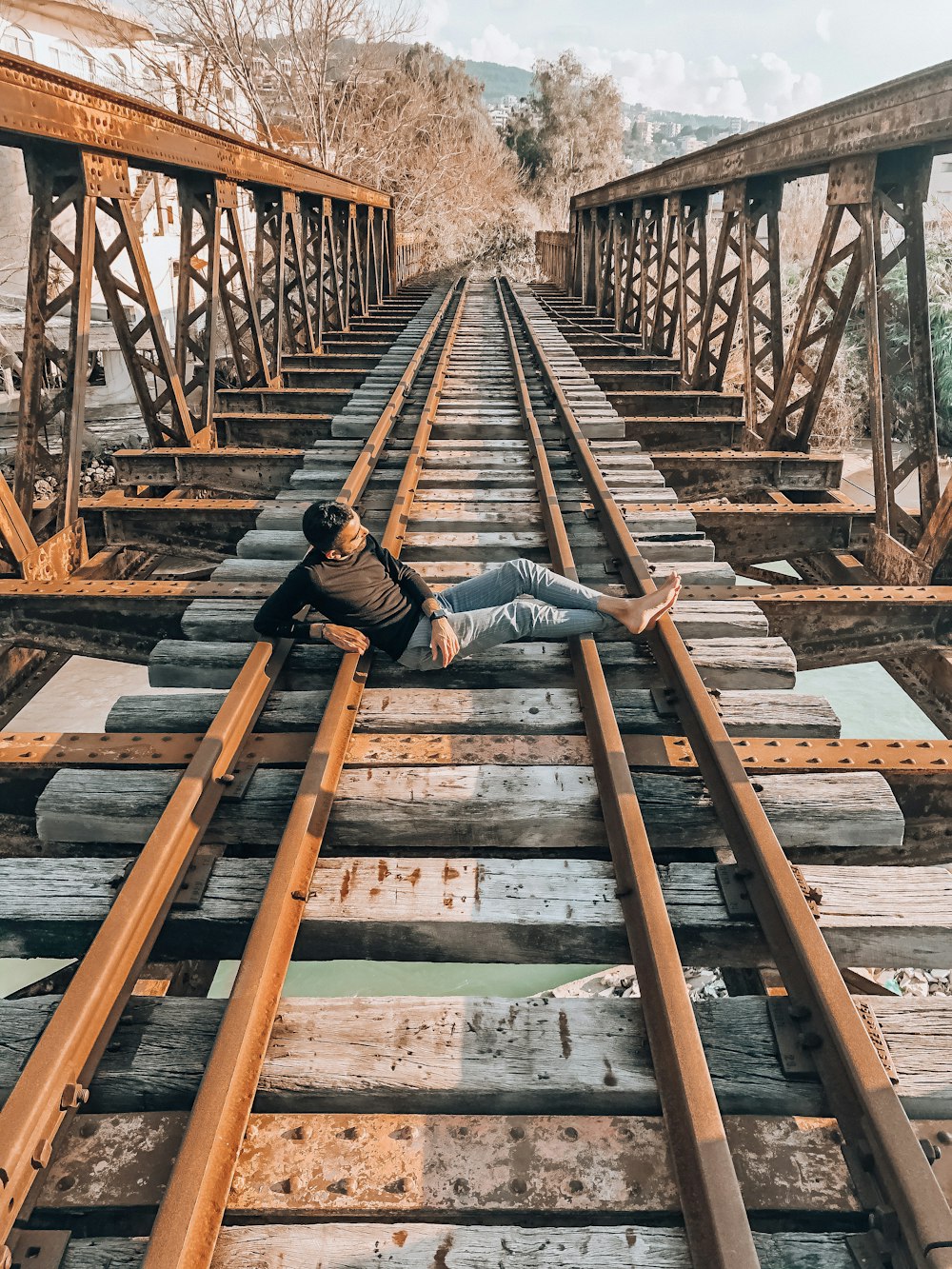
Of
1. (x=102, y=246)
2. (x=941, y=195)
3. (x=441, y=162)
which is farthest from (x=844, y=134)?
(x=441, y=162)

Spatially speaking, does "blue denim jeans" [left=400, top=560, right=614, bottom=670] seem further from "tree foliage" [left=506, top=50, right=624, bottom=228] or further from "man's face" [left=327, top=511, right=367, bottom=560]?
A: "tree foliage" [left=506, top=50, right=624, bottom=228]

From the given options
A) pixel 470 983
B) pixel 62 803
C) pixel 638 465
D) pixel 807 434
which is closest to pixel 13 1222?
pixel 62 803

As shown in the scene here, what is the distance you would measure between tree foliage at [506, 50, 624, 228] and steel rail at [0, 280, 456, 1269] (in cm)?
6149

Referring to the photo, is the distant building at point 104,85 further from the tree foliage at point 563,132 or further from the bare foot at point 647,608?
the tree foliage at point 563,132

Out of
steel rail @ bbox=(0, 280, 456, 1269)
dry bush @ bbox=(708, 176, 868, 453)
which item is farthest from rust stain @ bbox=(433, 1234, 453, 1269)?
dry bush @ bbox=(708, 176, 868, 453)

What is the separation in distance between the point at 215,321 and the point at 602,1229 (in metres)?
8.08

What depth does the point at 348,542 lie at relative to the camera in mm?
3740

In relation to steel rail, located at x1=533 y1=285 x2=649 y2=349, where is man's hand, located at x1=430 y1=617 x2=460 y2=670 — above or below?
below

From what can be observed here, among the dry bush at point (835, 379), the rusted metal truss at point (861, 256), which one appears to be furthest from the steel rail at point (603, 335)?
the dry bush at point (835, 379)

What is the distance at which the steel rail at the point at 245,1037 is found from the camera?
1719mm

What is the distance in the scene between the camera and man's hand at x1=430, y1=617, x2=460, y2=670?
152 inches

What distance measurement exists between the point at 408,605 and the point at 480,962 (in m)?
1.83

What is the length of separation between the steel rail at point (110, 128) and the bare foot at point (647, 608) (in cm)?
383

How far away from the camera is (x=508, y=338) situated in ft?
43.4
